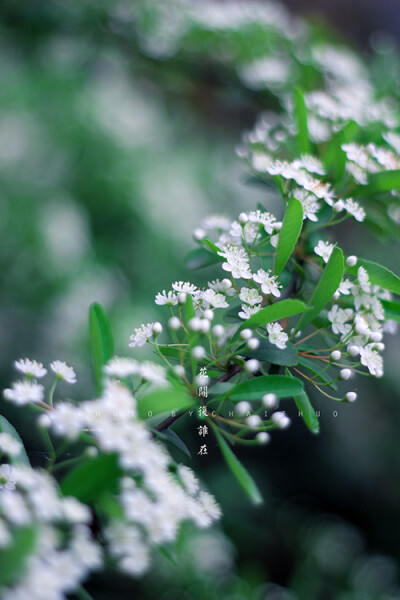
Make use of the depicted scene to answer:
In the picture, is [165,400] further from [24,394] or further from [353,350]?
[353,350]

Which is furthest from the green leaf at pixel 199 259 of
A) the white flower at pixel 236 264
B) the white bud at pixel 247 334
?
the white bud at pixel 247 334

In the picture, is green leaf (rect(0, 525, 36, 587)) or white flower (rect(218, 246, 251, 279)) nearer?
green leaf (rect(0, 525, 36, 587))

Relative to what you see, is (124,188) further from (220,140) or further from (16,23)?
(220,140)

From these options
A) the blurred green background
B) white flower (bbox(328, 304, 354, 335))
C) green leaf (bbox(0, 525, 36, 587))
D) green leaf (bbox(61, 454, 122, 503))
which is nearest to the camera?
green leaf (bbox(0, 525, 36, 587))

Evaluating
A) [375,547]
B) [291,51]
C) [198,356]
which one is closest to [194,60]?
[291,51]

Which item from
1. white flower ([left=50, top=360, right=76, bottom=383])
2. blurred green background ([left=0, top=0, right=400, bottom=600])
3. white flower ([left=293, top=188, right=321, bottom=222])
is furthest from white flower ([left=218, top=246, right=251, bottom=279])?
blurred green background ([left=0, top=0, right=400, bottom=600])

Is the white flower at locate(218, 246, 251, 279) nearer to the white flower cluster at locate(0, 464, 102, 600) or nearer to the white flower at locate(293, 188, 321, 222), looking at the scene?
the white flower at locate(293, 188, 321, 222)

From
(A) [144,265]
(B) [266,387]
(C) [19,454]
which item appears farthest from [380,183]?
(A) [144,265]
